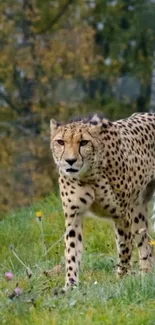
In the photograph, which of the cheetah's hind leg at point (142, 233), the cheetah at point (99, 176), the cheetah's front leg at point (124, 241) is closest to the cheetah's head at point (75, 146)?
the cheetah at point (99, 176)

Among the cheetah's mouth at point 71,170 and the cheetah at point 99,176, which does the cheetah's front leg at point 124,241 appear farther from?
the cheetah's mouth at point 71,170

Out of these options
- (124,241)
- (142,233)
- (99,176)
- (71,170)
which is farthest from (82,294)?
(142,233)

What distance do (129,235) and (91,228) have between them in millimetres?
1643

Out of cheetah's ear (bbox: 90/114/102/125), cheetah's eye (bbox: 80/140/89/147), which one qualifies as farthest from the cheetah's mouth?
cheetah's ear (bbox: 90/114/102/125)

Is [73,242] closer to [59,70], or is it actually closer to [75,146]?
[75,146]

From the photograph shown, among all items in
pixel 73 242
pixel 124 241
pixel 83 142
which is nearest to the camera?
pixel 83 142

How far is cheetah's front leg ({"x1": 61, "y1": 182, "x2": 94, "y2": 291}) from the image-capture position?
698 cm

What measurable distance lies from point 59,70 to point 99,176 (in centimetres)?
1402

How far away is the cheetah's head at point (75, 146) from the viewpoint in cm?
682

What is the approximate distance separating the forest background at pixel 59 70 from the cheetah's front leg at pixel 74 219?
12.7m

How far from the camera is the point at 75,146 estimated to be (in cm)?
687

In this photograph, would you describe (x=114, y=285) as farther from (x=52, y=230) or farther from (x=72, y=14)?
(x=72, y=14)

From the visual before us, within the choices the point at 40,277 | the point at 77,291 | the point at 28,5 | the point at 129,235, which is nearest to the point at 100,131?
the point at 129,235

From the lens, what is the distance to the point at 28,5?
69.4ft
